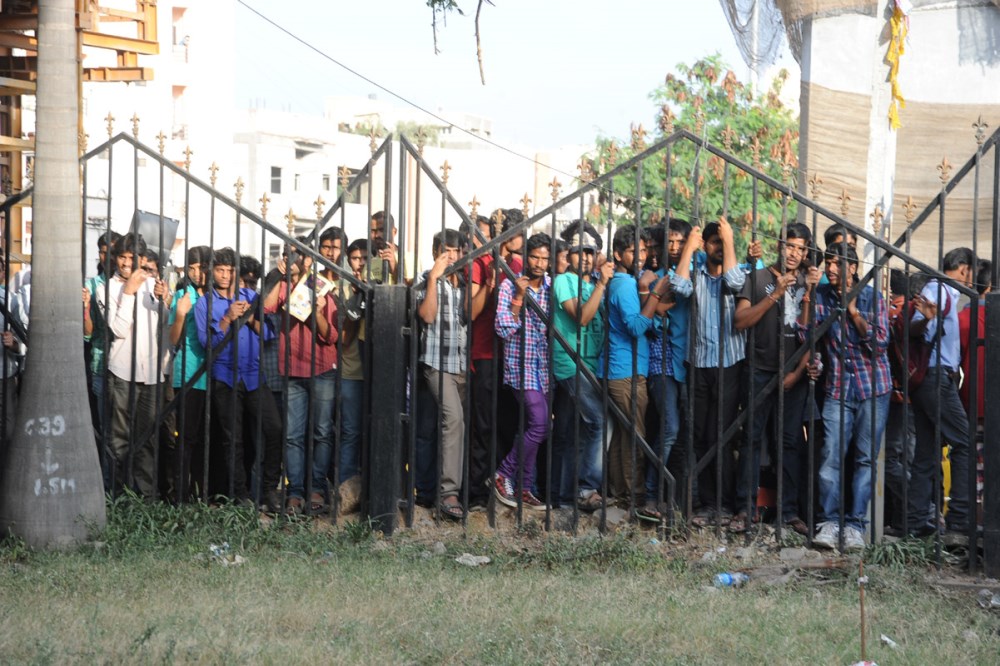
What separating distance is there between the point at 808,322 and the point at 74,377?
3989 millimetres

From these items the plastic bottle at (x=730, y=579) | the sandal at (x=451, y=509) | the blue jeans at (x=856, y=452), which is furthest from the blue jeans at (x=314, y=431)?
the blue jeans at (x=856, y=452)

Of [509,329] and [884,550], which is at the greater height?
[509,329]

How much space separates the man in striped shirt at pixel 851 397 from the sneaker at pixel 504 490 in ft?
5.76

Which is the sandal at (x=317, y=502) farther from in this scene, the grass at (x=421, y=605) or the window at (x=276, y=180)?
the window at (x=276, y=180)

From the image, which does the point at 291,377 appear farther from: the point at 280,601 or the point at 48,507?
the point at 280,601

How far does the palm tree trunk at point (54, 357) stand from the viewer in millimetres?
6785

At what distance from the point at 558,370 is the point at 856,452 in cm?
175

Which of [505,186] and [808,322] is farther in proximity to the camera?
[505,186]

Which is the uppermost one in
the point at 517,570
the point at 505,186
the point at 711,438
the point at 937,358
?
the point at 505,186

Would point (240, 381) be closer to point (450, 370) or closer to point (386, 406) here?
point (386, 406)

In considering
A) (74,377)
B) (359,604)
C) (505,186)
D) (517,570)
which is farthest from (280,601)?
(505,186)

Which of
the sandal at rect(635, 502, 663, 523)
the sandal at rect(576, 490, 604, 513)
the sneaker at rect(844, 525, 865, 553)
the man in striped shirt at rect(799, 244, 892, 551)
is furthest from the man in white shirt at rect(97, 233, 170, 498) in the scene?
the sneaker at rect(844, 525, 865, 553)

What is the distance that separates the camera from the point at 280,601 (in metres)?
5.73

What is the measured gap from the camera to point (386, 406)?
727 centimetres
